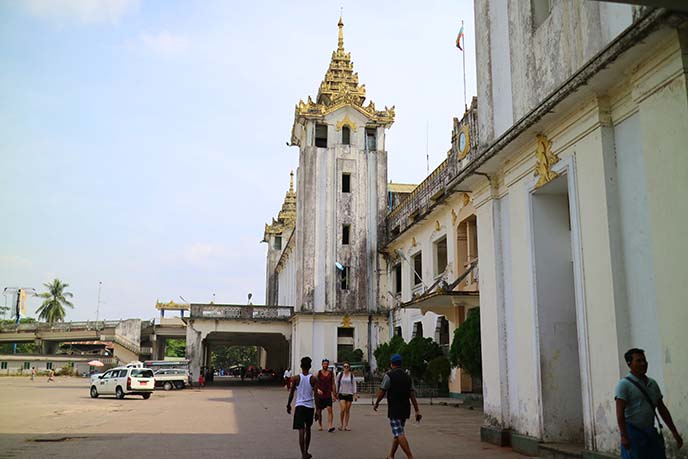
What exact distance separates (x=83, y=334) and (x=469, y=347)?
6004 cm

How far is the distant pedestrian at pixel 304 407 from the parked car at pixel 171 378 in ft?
95.9

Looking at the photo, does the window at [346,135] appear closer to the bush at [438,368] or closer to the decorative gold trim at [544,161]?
the bush at [438,368]

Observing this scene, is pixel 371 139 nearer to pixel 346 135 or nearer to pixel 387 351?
pixel 346 135

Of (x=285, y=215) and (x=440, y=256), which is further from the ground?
(x=285, y=215)

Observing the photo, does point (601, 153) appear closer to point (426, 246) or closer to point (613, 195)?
point (613, 195)

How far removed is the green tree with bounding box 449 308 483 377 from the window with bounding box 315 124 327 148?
73.2 ft

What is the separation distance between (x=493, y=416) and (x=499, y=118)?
560 cm

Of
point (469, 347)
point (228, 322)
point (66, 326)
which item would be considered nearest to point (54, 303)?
point (66, 326)

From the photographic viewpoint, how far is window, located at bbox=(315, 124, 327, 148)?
38781 millimetres

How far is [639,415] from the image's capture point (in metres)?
6.05

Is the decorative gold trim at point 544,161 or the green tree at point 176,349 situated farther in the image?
the green tree at point 176,349

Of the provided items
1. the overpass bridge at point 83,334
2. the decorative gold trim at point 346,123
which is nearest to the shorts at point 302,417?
the decorative gold trim at point 346,123

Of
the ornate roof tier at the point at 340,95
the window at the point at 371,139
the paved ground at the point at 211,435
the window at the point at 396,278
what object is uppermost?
the ornate roof tier at the point at 340,95

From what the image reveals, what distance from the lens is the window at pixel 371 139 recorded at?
39219mm
